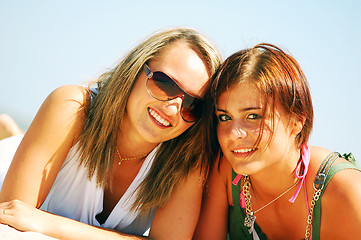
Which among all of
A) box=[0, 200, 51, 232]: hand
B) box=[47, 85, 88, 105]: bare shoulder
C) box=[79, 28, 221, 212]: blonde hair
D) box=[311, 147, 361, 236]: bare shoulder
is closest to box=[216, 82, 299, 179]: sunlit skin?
box=[79, 28, 221, 212]: blonde hair

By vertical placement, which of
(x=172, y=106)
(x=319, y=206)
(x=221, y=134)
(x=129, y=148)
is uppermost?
(x=172, y=106)

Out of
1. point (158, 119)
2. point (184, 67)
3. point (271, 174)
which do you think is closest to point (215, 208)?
point (271, 174)

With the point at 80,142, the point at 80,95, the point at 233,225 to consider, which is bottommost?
the point at 233,225

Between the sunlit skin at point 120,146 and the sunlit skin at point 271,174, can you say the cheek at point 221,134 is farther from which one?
the sunlit skin at point 120,146

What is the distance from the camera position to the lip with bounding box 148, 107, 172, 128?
3.29 m

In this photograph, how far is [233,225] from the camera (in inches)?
146

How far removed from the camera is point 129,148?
3.63 meters

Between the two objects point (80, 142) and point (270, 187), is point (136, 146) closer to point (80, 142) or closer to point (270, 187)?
point (80, 142)

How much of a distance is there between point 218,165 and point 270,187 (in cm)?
48

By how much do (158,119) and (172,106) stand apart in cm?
15

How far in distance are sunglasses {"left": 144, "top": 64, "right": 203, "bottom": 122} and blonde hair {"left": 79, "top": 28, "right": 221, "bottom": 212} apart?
16 cm

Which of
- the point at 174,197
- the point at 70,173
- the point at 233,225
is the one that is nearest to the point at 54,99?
the point at 70,173

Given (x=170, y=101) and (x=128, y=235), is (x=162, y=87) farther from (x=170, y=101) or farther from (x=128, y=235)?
(x=128, y=235)

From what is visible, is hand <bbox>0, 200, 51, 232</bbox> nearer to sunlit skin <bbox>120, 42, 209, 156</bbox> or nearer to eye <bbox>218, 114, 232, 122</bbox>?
sunlit skin <bbox>120, 42, 209, 156</bbox>
